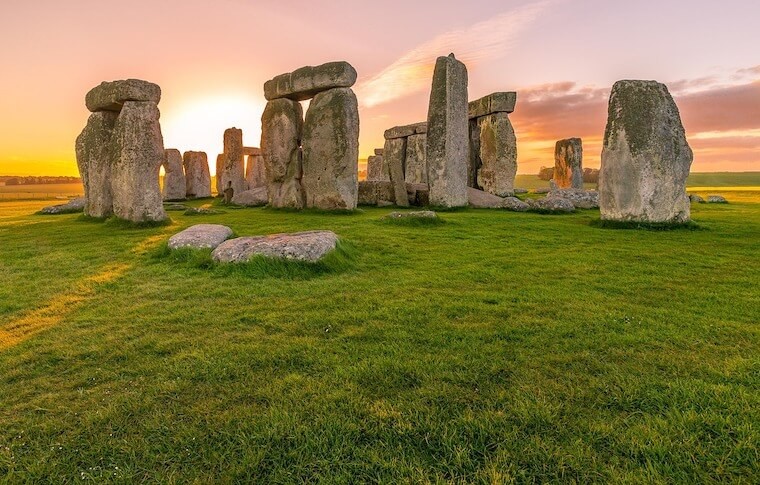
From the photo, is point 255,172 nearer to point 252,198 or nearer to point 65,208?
point 252,198

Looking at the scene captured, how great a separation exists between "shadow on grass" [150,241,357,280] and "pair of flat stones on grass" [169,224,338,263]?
70 mm

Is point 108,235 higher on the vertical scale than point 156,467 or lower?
higher

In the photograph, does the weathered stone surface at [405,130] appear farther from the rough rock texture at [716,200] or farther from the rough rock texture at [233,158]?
the rough rock texture at [716,200]

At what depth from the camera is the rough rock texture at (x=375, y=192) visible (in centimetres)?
1518

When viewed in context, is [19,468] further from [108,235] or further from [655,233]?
[655,233]

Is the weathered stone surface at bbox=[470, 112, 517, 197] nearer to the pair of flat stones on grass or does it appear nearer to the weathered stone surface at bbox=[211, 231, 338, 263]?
the pair of flat stones on grass

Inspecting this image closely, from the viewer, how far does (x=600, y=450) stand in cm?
197

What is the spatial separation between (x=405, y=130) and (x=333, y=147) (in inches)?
452

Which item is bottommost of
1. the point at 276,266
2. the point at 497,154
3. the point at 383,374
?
the point at 383,374

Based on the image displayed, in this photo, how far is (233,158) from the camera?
20719 mm

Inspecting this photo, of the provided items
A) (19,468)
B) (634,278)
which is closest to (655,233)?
(634,278)

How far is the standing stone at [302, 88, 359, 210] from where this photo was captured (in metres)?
12.3

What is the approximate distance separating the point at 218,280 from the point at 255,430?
3.32 metres

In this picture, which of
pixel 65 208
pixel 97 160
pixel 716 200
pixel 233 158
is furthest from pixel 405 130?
pixel 65 208
